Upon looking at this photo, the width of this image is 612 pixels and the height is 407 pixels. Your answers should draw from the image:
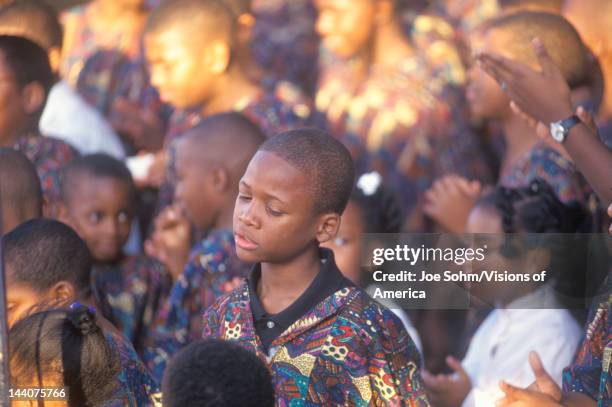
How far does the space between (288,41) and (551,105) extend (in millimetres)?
3678

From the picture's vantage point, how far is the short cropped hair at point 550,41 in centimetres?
411

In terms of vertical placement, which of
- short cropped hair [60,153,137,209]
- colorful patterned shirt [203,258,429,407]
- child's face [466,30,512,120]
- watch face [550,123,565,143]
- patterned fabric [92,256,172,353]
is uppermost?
watch face [550,123,565,143]

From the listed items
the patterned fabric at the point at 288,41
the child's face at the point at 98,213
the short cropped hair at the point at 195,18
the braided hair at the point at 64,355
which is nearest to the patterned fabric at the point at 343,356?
the braided hair at the point at 64,355

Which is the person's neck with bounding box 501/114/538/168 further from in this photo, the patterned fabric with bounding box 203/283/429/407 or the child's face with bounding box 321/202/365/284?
the patterned fabric with bounding box 203/283/429/407

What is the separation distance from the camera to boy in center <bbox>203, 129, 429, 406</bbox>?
108 inches

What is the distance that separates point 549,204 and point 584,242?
21.4 inches

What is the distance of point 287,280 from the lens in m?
2.93

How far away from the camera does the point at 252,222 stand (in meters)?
2.84

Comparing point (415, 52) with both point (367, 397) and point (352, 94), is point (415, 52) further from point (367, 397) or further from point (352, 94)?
point (367, 397)

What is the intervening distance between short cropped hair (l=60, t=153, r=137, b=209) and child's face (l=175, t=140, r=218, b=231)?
1.51 ft

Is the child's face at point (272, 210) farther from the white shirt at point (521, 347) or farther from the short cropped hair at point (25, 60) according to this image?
the short cropped hair at point (25, 60)

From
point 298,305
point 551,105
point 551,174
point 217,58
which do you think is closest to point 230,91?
point 217,58

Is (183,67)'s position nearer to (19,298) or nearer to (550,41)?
(550,41)

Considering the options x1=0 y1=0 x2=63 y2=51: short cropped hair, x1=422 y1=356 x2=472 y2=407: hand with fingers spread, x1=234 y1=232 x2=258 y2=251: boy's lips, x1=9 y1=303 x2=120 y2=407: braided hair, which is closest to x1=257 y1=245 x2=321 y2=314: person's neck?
x1=234 y1=232 x2=258 y2=251: boy's lips
